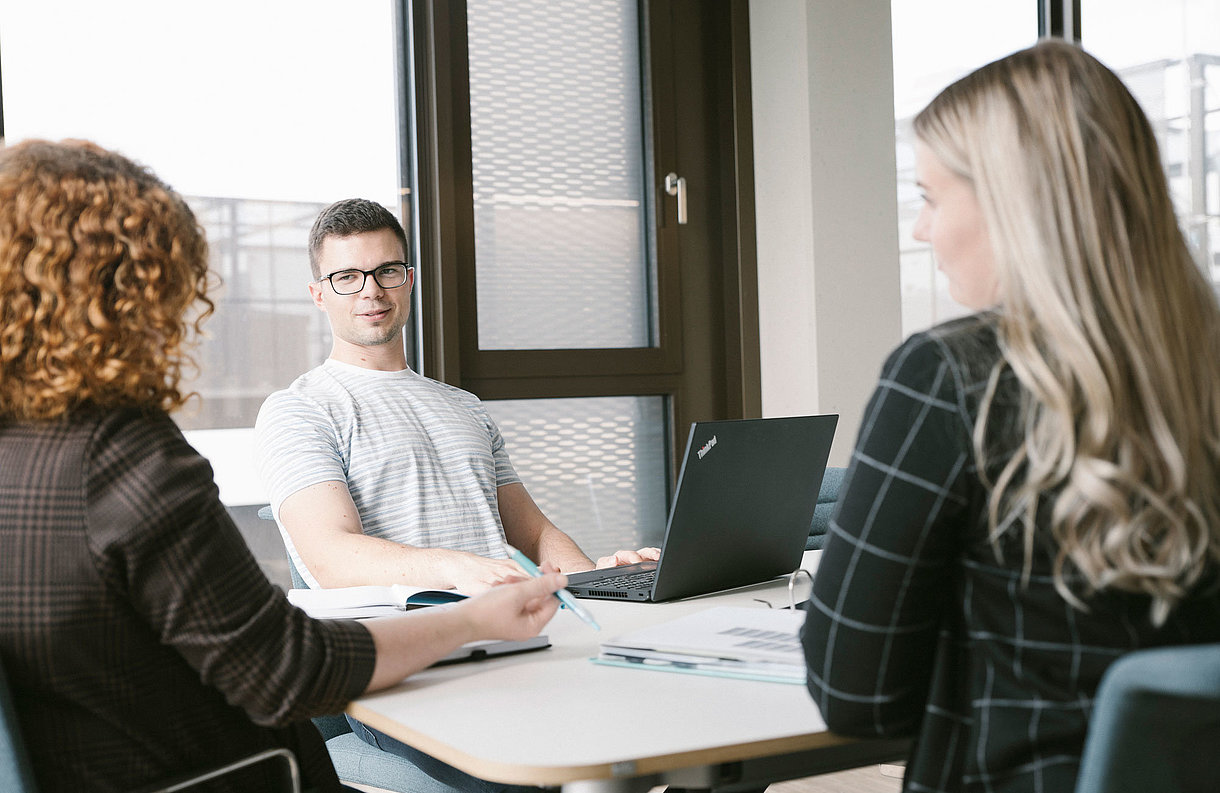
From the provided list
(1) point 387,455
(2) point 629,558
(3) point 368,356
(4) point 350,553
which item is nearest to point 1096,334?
(2) point 629,558

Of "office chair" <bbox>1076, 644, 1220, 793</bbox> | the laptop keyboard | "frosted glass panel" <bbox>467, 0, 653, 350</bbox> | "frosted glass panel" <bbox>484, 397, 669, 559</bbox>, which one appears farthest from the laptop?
Answer: "frosted glass panel" <bbox>467, 0, 653, 350</bbox>

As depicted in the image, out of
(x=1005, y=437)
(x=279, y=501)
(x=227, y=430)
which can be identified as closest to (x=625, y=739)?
(x=1005, y=437)

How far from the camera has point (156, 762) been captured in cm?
110

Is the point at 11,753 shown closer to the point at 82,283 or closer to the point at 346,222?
the point at 82,283

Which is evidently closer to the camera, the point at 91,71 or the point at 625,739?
the point at 625,739

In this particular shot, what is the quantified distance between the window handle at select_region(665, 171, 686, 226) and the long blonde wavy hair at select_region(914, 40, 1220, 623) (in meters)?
2.53

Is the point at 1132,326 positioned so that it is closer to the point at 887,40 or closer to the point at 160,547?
the point at 160,547

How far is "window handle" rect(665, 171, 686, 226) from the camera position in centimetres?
347

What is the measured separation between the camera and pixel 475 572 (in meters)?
1.65

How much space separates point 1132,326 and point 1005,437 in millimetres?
133

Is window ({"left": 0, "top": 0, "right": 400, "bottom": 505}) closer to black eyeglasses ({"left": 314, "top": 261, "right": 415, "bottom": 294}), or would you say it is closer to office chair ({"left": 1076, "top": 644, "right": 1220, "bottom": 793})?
black eyeglasses ({"left": 314, "top": 261, "right": 415, "bottom": 294})

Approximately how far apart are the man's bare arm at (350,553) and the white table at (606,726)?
458 mm

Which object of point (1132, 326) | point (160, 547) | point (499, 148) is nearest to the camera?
point (1132, 326)

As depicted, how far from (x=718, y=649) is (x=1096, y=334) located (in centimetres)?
52
